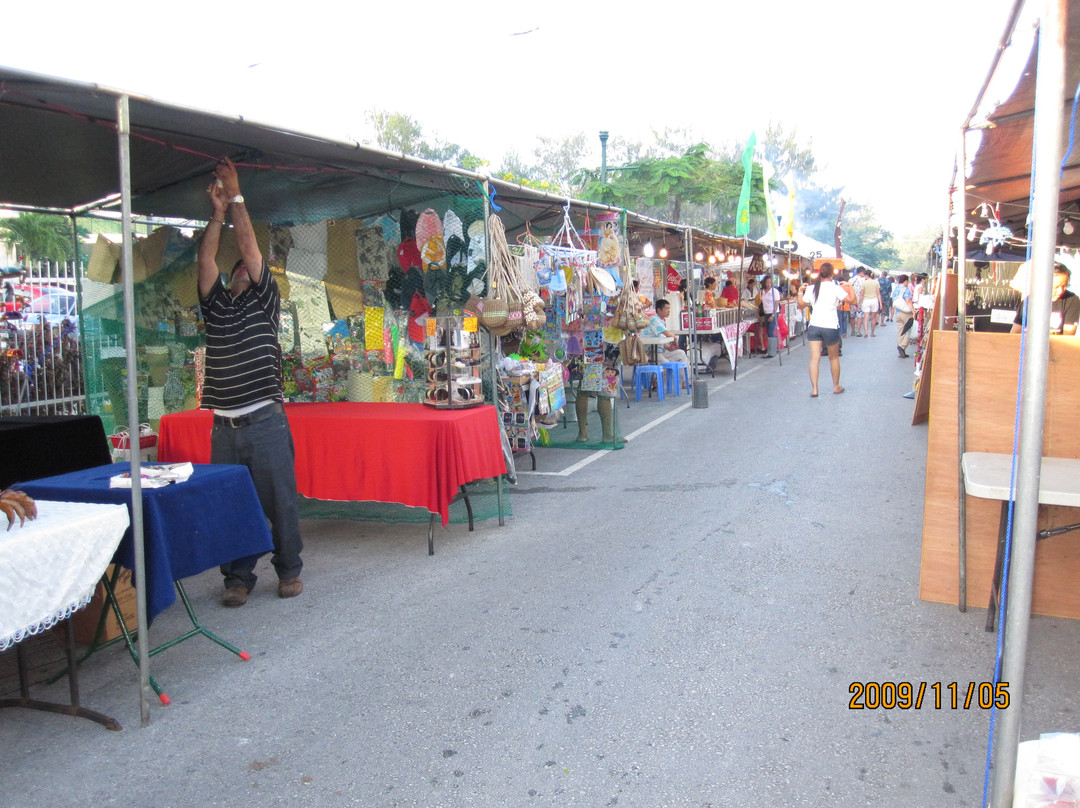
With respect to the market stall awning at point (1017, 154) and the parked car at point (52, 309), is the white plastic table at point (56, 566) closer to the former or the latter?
the market stall awning at point (1017, 154)

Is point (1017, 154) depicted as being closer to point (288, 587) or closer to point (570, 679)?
point (570, 679)

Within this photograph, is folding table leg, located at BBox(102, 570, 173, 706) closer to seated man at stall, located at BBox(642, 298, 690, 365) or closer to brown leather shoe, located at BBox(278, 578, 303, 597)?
brown leather shoe, located at BBox(278, 578, 303, 597)

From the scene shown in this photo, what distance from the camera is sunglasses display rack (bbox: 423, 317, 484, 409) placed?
230 inches

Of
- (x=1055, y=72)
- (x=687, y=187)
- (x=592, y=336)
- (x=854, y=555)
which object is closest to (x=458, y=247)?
(x=592, y=336)

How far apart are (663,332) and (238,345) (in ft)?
29.7

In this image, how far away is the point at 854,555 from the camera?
516cm

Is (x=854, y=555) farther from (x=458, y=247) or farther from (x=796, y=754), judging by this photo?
(x=458, y=247)

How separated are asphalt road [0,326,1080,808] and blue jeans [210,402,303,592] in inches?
9.4

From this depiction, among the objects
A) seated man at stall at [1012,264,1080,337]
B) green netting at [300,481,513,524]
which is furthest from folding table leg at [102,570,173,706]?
seated man at stall at [1012,264,1080,337]

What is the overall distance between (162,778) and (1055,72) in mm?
3637

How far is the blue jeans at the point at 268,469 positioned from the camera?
4570 mm

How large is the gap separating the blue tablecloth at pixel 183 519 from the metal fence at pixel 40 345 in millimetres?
4836

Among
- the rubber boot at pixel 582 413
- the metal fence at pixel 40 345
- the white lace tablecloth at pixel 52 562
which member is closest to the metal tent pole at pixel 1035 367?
the white lace tablecloth at pixel 52 562
